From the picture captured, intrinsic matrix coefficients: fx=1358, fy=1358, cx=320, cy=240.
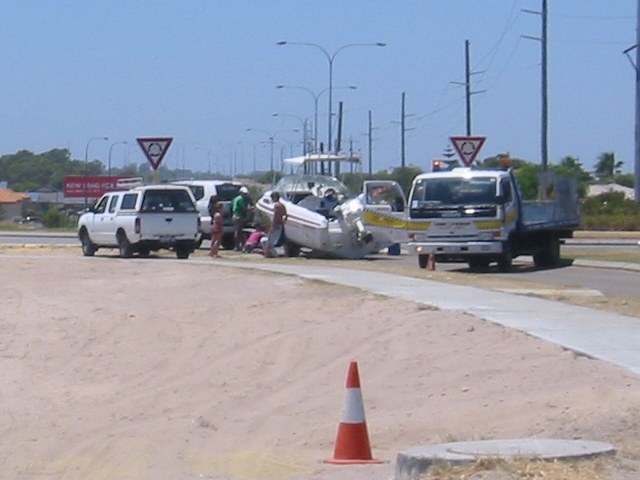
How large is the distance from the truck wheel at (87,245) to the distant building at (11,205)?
8401cm

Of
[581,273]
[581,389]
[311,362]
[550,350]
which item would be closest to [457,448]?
[581,389]

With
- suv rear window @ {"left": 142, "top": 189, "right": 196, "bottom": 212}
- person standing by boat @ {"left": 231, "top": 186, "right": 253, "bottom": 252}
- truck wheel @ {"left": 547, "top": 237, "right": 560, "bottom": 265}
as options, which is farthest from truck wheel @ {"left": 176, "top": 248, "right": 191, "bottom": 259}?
truck wheel @ {"left": 547, "top": 237, "right": 560, "bottom": 265}

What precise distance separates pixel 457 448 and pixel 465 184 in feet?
69.6

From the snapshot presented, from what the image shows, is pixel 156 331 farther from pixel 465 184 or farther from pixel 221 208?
pixel 221 208

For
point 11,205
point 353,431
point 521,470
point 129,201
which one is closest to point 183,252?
point 129,201

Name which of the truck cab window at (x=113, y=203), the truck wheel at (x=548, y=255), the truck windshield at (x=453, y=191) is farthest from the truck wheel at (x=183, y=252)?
the truck wheel at (x=548, y=255)

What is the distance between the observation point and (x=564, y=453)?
908cm

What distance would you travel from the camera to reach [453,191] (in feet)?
99.7

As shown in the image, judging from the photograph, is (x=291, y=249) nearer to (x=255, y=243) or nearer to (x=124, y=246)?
(x=255, y=243)

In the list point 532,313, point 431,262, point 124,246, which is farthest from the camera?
point 124,246

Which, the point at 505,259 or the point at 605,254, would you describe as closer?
the point at 505,259

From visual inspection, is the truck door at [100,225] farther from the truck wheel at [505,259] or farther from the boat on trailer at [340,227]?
the truck wheel at [505,259]

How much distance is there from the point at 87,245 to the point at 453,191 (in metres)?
10.7

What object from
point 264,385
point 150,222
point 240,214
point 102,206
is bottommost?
point 264,385
